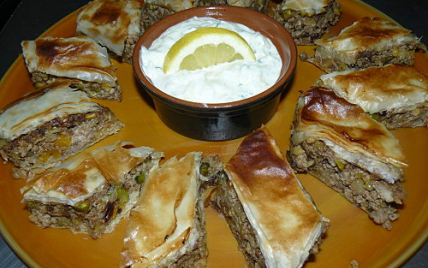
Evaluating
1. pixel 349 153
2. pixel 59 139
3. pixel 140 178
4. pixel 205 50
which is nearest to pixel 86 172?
pixel 140 178

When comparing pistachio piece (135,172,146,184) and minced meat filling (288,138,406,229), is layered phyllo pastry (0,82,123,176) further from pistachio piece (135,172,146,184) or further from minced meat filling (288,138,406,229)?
minced meat filling (288,138,406,229)

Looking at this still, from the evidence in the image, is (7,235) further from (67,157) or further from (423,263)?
(423,263)

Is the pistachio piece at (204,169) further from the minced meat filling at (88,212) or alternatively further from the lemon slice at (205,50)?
the lemon slice at (205,50)

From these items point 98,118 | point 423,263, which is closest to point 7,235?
point 98,118

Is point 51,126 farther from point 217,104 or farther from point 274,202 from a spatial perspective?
point 274,202

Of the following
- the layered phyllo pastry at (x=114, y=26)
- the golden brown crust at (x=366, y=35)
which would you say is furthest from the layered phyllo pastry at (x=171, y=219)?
the golden brown crust at (x=366, y=35)
